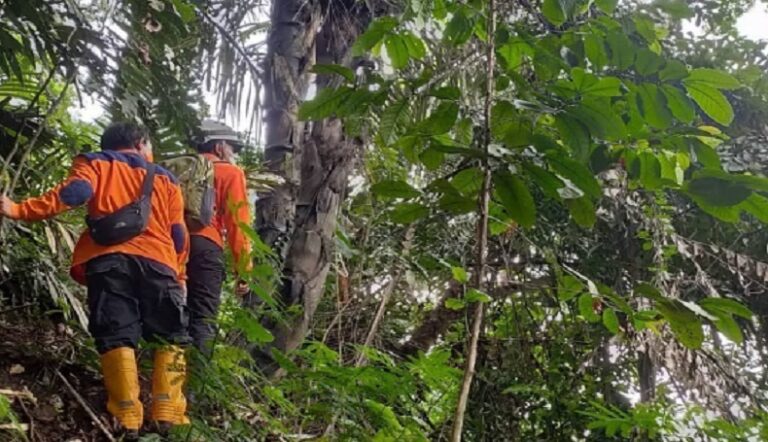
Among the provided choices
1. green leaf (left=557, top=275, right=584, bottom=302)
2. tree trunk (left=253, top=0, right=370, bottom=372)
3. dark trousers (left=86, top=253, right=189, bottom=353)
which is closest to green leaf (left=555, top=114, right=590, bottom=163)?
green leaf (left=557, top=275, right=584, bottom=302)

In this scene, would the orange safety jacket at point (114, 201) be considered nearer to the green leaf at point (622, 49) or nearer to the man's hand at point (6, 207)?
the man's hand at point (6, 207)

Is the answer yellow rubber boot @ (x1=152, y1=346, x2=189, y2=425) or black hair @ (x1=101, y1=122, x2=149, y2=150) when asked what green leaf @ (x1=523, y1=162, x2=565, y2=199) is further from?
black hair @ (x1=101, y1=122, x2=149, y2=150)

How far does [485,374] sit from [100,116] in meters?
3.27

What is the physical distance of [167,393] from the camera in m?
3.11

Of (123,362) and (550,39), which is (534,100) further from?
(123,362)

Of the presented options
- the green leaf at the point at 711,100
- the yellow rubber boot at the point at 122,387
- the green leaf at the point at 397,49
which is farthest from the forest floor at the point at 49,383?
the green leaf at the point at 711,100

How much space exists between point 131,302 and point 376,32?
178 cm

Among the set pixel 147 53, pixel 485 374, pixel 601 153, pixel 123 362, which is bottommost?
pixel 485 374

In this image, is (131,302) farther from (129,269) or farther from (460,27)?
(460,27)

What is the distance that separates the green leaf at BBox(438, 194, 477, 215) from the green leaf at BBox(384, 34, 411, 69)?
0.50 meters

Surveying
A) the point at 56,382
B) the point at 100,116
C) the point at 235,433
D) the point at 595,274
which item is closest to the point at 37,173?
the point at 100,116

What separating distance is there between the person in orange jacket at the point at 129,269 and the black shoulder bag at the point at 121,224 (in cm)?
1

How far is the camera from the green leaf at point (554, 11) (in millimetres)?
1959

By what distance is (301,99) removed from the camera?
4.12 meters
